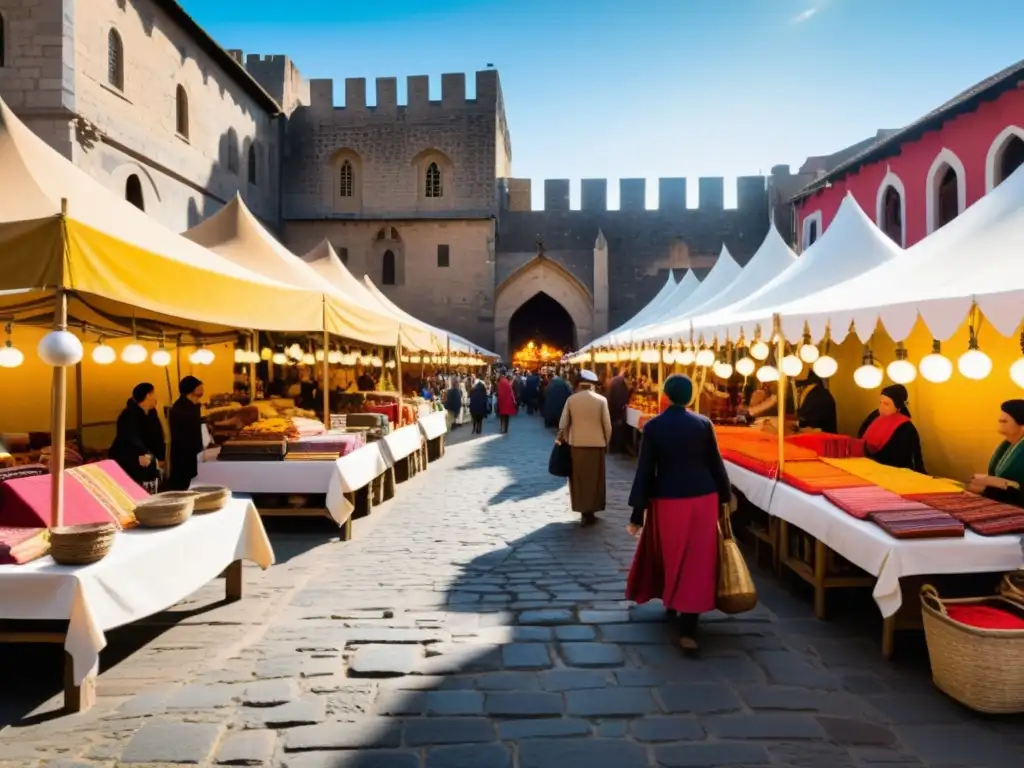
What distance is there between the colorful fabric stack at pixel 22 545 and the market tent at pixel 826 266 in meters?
6.02

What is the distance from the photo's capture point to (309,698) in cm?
373

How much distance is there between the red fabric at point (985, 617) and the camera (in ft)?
12.3

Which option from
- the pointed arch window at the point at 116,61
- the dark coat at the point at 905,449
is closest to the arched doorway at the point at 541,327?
the pointed arch window at the point at 116,61

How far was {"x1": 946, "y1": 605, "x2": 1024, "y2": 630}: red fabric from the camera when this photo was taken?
12.3ft

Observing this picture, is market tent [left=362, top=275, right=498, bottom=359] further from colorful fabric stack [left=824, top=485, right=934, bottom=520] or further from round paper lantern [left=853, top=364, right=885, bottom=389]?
colorful fabric stack [left=824, top=485, right=934, bottom=520]

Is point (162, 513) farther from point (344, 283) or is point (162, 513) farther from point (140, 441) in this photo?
point (344, 283)

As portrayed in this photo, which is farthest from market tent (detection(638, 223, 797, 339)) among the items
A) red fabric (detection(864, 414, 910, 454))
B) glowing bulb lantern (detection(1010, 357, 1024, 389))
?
glowing bulb lantern (detection(1010, 357, 1024, 389))

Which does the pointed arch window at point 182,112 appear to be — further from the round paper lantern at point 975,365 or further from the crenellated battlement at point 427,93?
the round paper lantern at point 975,365

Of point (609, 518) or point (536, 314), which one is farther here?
point (536, 314)

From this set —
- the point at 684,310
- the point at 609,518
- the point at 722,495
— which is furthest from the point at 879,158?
the point at 722,495

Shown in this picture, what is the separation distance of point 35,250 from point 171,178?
18635mm

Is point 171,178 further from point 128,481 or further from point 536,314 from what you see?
point 536,314

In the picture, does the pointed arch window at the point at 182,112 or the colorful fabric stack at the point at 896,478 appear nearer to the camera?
the colorful fabric stack at the point at 896,478

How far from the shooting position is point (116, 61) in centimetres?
1753
